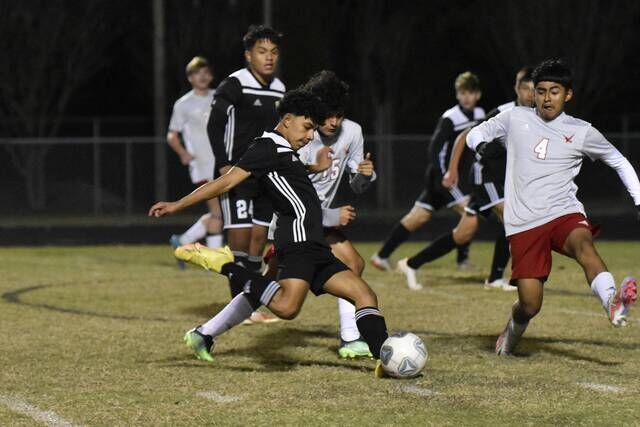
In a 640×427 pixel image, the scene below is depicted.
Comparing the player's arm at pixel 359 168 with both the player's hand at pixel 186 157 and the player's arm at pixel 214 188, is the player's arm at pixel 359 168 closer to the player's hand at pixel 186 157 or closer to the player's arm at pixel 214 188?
the player's arm at pixel 214 188

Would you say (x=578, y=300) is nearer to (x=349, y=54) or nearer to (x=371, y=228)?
(x=371, y=228)

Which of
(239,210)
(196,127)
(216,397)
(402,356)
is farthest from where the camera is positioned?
(196,127)

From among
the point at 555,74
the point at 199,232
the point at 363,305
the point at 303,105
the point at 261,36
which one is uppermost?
the point at 261,36

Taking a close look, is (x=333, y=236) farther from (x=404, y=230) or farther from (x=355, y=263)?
(x=404, y=230)

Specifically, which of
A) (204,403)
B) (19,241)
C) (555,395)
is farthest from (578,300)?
(19,241)

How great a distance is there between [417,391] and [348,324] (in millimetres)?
1526

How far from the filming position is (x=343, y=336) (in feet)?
27.9

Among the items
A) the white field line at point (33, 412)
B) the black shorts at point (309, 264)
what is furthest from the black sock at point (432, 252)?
the white field line at point (33, 412)

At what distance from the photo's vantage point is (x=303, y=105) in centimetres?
760

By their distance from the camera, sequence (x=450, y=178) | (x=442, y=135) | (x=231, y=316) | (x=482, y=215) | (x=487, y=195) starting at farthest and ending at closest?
(x=442, y=135)
(x=482, y=215)
(x=487, y=195)
(x=450, y=178)
(x=231, y=316)

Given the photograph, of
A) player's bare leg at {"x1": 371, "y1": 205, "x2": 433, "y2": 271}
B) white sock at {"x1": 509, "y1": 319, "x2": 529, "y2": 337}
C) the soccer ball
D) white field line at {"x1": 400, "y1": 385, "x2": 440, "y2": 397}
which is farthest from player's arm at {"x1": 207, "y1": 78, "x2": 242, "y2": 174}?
player's bare leg at {"x1": 371, "y1": 205, "x2": 433, "y2": 271}

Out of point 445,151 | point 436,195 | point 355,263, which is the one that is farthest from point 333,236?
point 436,195

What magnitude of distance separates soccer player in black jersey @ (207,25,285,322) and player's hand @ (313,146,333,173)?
1.32m

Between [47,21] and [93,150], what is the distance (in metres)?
4.95
